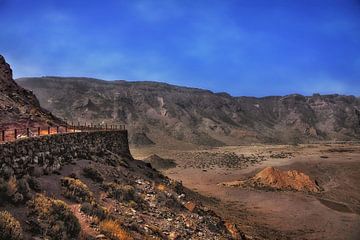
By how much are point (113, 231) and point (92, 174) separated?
6.68 m

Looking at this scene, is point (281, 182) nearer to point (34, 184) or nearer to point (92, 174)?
point (92, 174)

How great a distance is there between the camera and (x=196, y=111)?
6004 inches

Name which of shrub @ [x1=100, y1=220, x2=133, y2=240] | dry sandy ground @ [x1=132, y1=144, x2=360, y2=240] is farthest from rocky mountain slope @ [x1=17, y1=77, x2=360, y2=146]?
shrub @ [x1=100, y1=220, x2=133, y2=240]

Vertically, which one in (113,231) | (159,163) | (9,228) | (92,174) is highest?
(92,174)

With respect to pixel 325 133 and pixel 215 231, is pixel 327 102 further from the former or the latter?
pixel 215 231

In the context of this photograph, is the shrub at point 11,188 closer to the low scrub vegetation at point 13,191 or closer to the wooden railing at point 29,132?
the low scrub vegetation at point 13,191

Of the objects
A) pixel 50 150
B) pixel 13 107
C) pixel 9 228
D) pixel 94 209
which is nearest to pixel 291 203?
pixel 13 107

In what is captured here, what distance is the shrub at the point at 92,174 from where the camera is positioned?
1975 cm

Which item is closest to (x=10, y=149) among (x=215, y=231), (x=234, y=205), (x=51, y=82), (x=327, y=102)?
(x=215, y=231)

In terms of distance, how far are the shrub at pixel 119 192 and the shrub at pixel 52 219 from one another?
5.45 metres

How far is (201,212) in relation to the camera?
2334 centimetres

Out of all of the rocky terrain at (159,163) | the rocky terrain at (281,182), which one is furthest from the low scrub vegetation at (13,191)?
the rocky terrain at (159,163)

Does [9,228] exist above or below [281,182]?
above

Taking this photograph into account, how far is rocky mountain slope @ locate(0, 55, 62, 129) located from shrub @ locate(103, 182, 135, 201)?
10.1 meters
